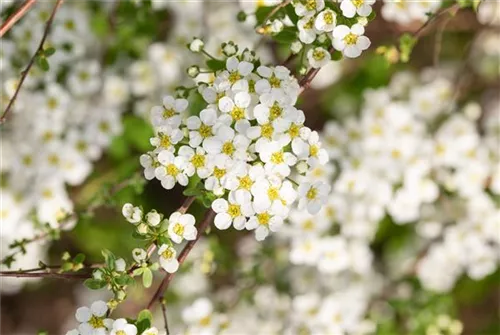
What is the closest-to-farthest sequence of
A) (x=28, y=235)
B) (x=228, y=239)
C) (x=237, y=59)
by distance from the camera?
(x=237, y=59) < (x=28, y=235) < (x=228, y=239)

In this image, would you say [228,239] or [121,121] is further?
[228,239]

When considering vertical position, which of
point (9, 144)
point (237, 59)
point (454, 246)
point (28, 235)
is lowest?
point (454, 246)

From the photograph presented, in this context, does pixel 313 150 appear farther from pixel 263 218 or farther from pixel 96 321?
pixel 96 321

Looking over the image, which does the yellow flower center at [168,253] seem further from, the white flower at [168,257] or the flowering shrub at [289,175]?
the flowering shrub at [289,175]

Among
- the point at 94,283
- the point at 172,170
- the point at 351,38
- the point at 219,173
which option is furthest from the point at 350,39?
the point at 94,283

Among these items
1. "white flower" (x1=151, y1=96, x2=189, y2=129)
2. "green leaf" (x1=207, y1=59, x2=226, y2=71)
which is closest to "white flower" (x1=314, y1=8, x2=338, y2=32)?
"green leaf" (x1=207, y1=59, x2=226, y2=71)

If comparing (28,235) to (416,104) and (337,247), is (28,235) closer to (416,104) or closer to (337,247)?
(337,247)

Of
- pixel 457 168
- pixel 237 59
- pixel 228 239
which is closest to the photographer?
pixel 237 59

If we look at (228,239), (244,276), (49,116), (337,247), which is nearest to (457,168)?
(337,247)
